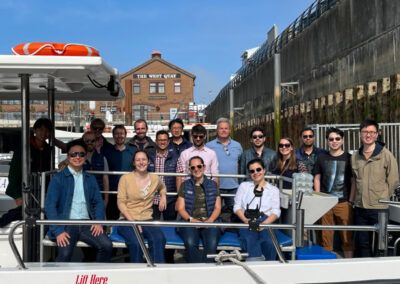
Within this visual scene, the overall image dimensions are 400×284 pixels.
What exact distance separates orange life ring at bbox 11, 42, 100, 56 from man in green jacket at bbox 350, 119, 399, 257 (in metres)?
2.83

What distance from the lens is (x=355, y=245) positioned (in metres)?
5.51

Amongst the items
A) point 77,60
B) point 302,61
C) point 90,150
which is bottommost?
point 90,150

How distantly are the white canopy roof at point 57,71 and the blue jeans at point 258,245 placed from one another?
6.03 feet

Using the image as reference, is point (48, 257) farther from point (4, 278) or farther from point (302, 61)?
point (302, 61)

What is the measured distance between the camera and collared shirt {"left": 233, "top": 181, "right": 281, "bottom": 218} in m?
4.82

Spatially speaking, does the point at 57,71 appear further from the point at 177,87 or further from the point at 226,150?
the point at 177,87

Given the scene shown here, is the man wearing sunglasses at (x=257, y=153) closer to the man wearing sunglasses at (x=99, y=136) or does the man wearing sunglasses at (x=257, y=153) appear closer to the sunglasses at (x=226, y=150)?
the sunglasses at (x=226, y=150)

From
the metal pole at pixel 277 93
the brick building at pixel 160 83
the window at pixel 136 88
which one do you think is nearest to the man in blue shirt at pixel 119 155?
the metal pole at pixel 277 93

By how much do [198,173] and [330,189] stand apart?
158 centimetres

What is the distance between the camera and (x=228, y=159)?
6.19m

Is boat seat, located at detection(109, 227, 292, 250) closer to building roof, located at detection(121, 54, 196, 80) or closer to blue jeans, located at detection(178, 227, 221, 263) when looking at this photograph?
blue jeans, located at detection(178, 227, 221, 263)

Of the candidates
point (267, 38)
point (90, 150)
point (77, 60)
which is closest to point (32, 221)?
point (77, 60)

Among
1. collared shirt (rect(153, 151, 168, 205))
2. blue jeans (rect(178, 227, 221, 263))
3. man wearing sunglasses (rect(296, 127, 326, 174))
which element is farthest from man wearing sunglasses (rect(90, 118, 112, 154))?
man wearing sunglasses (rect(296, 127, 326, 174))

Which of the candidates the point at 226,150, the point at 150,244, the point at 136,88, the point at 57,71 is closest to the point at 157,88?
the point at 136,88
